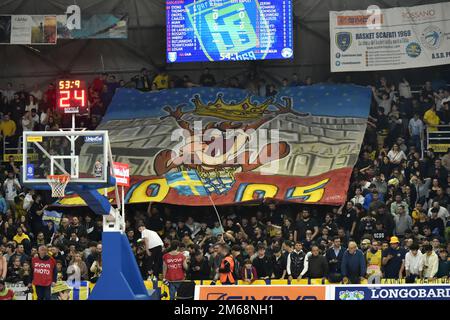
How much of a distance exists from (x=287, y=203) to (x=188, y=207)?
2.94m

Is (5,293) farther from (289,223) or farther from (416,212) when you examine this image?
(416,212)

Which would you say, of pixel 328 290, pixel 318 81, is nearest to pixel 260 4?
pixel 318 81

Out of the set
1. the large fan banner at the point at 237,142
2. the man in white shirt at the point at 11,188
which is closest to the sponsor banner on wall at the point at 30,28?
the large fan banner at the point at 237,142

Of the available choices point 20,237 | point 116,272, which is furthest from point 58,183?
point 20,237

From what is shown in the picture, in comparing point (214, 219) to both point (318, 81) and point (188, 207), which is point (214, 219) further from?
point (318, 81)

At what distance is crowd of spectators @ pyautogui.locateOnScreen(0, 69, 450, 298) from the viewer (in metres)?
22.9

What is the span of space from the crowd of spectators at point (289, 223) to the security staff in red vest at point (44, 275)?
77cm

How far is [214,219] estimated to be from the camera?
92.8ft

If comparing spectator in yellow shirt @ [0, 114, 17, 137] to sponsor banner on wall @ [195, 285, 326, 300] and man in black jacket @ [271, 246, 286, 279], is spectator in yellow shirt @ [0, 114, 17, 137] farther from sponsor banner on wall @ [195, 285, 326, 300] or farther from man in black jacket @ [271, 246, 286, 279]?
sponsor banner on wall @ [195, 285, 326, 300]

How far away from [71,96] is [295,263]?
7.23m

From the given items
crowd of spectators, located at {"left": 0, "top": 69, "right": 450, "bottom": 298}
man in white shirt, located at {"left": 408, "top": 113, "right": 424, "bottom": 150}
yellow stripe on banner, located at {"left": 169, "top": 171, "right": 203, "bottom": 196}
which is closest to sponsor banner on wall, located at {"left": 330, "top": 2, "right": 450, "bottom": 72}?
crowd of spectators, located at {"left": 0, "top": 69, "right": 450, "bottom": 298}

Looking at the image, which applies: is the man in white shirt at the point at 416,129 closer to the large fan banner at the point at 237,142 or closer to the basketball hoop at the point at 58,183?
the large fan banner at the point at 237,142

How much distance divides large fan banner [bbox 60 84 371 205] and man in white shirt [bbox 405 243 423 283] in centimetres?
491

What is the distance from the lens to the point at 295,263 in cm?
2303
